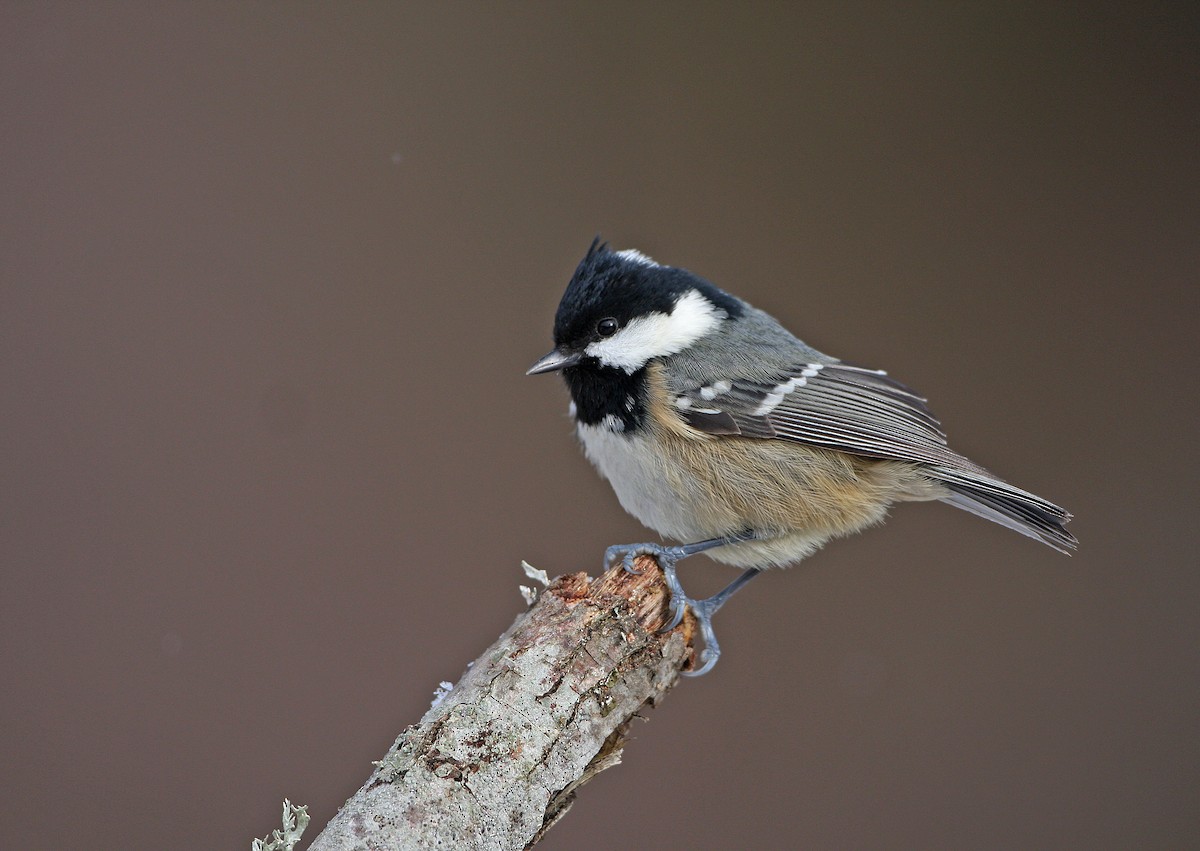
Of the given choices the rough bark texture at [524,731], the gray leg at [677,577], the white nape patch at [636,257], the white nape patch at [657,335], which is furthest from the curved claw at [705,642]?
the white nape patch at [636,257]

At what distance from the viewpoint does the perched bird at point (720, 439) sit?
172 cm

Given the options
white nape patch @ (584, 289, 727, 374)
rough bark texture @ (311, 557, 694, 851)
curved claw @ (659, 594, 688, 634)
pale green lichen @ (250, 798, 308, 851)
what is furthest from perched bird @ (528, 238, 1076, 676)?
pale green lichen @ (250, 798, 308, 851)

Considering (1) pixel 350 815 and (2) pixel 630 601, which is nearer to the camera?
(1) pixel 350 815

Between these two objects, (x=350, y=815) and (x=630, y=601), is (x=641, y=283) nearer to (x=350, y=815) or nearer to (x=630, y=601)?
(x=630, y=601)

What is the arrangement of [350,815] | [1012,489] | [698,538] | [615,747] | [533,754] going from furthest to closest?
[698,538]
[1012,489]
[615,747]
[533,754]
[350,815]

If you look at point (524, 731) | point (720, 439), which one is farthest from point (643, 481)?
point (524, 731)

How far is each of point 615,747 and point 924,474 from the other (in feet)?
2.74

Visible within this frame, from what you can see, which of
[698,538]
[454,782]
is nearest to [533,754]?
[454,782]

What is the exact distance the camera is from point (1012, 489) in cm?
171

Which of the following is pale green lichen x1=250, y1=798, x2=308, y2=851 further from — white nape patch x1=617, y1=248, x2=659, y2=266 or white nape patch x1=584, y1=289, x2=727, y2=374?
white nape patch x1=617, y1=248, x2=659, y2=266

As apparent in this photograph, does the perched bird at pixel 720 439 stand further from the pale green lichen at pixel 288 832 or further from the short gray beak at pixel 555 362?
the pale green lichen at pixel 288 832

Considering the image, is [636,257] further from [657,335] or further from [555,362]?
[555,362]

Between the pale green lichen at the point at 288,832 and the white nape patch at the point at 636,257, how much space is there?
1.09 metres

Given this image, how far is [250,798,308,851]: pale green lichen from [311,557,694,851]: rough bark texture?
0.39 ft
